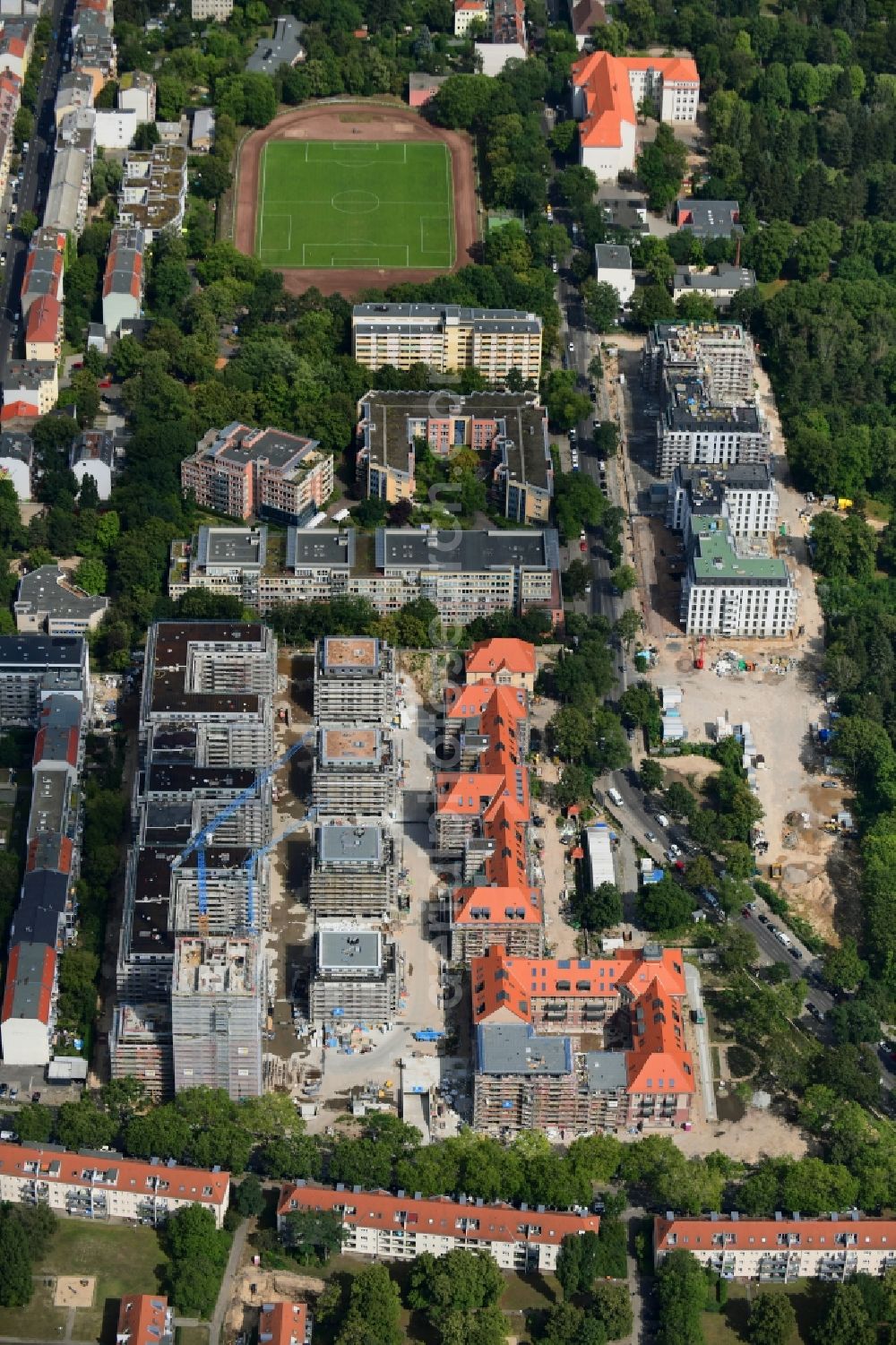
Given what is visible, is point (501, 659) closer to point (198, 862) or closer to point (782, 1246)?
point (198, 862)

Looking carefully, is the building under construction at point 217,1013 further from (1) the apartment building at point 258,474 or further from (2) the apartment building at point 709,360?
(2) the apartment building at point 709,360

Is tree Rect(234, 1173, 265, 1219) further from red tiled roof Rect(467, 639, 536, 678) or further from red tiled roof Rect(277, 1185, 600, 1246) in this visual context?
red tiled roof Rect(467, 639, 536, 678)

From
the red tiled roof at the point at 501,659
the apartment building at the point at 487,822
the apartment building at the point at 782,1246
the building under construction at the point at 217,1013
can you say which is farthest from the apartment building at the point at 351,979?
the red tiled roof at the point at 501,659

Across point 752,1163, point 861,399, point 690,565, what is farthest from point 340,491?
point 752,1163

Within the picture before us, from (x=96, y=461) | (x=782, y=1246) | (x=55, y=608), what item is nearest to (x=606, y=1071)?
(x=782, y=1246)

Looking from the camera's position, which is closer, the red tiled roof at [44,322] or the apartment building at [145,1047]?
the apartment building at [145,1047]

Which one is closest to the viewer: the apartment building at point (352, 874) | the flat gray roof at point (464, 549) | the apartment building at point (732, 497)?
the apartment building at point (352, 874)
